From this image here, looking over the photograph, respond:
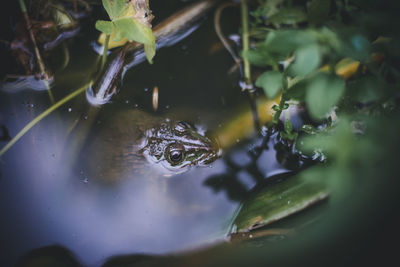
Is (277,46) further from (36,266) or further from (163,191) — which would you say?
(36,266)

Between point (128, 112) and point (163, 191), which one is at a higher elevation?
point (128, 112)

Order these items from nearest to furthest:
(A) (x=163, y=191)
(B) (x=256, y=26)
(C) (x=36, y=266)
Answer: (C) (x=36, y=266) < (A) (x=163, y=191) < (B) (x=256, y=26)

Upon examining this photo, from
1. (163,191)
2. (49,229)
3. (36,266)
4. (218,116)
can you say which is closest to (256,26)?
(218,116)

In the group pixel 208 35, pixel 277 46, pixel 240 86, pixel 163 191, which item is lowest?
pixel 163 191

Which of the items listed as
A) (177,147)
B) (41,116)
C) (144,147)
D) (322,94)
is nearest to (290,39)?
(322,94)

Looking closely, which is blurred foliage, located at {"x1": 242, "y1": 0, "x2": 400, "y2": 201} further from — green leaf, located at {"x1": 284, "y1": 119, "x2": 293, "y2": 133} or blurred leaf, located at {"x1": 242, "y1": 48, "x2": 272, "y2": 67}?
green leaf, located at {"x1": 284, "y1": 119, "x2": 293, "y2": 133}

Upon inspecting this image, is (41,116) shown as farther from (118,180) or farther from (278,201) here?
(278,201)
